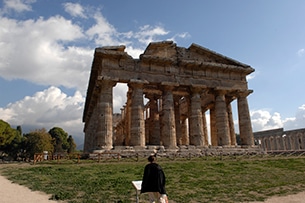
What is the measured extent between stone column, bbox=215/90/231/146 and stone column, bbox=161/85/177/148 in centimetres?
613

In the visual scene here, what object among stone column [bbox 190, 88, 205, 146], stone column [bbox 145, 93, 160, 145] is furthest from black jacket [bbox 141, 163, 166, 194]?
stone column [bbox 145, 93, 160, 145]

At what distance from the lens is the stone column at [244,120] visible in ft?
100

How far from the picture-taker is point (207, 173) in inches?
614

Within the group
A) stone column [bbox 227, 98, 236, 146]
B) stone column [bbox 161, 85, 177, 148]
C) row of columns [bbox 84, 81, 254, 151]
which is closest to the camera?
row of columns [bbox 84, 81, 254, 151]

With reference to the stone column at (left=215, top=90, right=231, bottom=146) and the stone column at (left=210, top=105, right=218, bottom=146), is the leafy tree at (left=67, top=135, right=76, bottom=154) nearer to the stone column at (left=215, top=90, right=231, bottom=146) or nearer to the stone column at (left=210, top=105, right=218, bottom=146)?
the stone column at (left=210, top=105, right=218, bottom=146)

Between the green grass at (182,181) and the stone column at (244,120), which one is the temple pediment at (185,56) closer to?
the stone column at (244,120)

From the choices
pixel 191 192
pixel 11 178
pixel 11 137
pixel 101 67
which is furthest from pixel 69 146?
pixel 191 192

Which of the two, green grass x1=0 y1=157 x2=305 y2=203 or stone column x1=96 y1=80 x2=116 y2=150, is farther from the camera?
stone column x1=96 y1=80 x2=116 y2=150

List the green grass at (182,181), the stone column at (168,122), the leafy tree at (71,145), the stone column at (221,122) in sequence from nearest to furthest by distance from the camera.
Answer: the green grass at (182,181) < the stone column at (168,122) < the stone column at (221,122) < the leafy tree at (71,145)

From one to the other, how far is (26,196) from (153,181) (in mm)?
6281

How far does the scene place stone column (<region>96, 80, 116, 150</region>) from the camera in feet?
78.8

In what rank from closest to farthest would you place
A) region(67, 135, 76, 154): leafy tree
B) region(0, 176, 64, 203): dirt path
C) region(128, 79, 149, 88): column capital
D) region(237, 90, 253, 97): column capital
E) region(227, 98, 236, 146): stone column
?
region(0, 176, 64, 203): dirt path < region(128, 79, 149, 88): column capital < region(237, 90, 253, 97): column capital < region(227, 98, 236, 146): stone column < region(67, 135, 76, 154): leafy tree

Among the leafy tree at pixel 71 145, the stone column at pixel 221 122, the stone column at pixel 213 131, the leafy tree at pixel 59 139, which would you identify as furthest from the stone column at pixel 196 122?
the leafy tree at pixel 71 145

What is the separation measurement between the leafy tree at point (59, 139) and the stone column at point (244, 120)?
5847 cm
